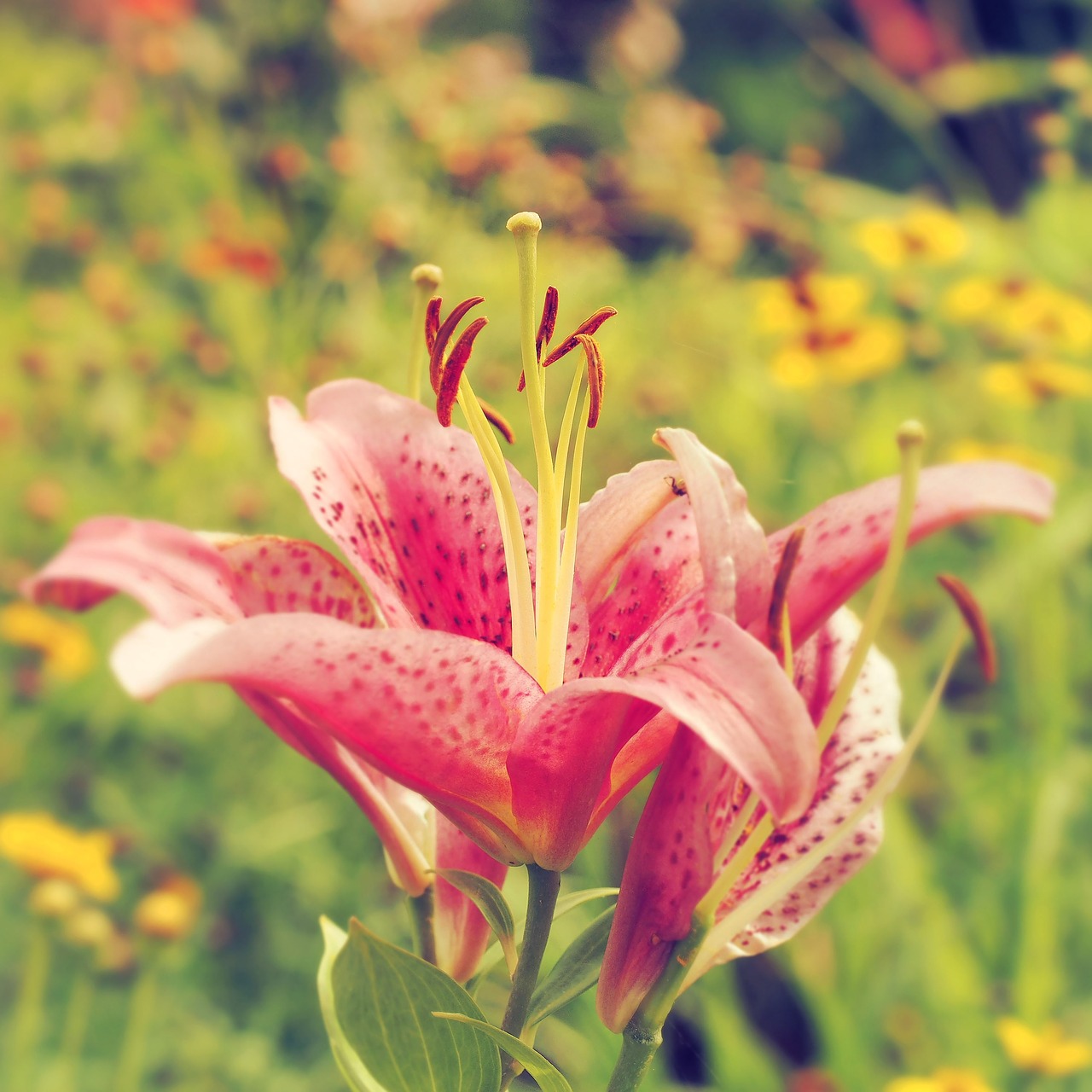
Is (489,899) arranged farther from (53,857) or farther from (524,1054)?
(53,857)

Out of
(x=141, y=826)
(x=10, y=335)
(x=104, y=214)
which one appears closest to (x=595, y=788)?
(x=141, y=826)

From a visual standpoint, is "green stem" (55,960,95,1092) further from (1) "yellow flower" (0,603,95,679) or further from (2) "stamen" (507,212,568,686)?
(2) "stamen" (507,212,568,686)

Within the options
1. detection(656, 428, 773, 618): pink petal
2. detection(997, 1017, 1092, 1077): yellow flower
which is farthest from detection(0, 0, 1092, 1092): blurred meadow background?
detection(656, 428, 773, 618): pink petal

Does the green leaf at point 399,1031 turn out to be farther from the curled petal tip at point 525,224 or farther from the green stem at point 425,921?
the curled petal tip at point 525,224

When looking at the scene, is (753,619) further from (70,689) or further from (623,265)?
(623,265)

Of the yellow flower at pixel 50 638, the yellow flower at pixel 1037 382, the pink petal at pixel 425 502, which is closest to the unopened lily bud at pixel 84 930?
the yellow flower at pixel 50 638

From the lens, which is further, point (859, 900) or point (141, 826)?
point (141, 826)
